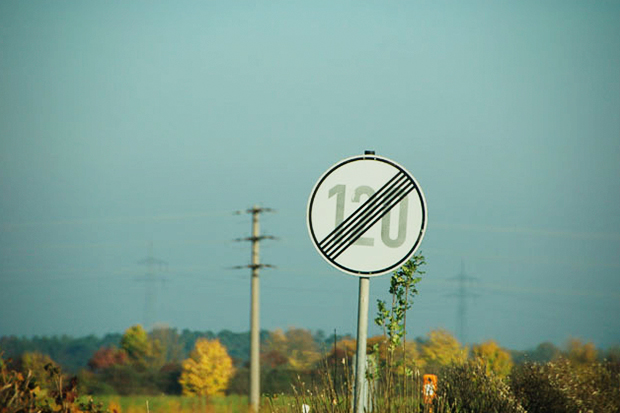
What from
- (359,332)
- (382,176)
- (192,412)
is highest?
(382,176)

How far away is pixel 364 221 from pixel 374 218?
81 mm

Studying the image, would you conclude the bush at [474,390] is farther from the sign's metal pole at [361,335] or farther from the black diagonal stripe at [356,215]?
the black diagonal stripe at [356,215]

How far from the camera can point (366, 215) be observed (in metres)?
7.04

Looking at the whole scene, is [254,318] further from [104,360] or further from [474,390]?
[474,390]

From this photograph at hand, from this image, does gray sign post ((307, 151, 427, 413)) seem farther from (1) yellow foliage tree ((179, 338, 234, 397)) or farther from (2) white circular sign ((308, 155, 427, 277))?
(1) yellow foliage tree ((179, 338, 234, 397))

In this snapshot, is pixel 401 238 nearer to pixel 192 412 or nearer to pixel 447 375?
pixel 447 375

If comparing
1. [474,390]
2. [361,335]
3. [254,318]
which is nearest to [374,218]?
[361,335]

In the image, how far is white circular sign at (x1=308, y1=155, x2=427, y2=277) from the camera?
7074 millimetres

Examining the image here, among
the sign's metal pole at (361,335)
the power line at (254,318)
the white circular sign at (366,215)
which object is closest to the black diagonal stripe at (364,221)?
the white circular sign at (366,215)

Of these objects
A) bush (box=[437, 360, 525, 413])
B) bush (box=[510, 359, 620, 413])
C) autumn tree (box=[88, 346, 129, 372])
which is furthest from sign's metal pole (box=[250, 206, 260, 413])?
bush (box=[437, 360, 525, 413])

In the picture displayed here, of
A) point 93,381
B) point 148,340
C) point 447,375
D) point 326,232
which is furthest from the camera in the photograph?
point 148,340

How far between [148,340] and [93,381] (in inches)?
671

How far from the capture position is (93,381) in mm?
50594

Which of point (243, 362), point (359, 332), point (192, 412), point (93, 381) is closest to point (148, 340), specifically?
point (243, 362)
